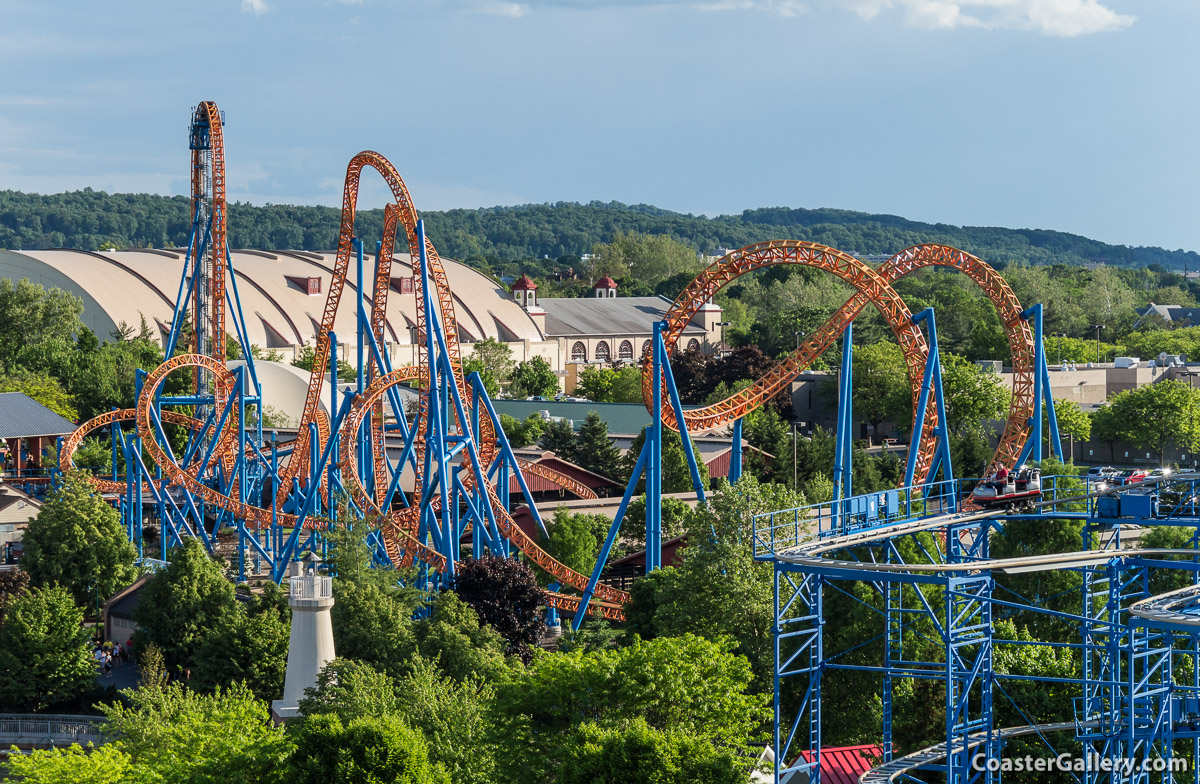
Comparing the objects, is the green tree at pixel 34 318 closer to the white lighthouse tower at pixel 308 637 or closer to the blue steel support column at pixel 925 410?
the blue steel support column at pixel 925 410

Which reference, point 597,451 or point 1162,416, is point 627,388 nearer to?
point 597,451

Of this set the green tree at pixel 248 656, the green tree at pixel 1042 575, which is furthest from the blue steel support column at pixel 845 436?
the green tree at pixel 248 656

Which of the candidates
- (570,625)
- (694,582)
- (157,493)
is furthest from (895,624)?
(157,493)

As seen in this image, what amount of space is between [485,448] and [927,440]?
38.0 feet

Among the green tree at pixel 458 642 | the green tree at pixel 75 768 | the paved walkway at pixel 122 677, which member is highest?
the green tree at pixel 458 642

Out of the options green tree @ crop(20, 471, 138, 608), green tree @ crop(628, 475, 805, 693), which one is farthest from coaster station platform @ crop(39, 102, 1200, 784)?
green tree @ crop(20, 471, 138, 608)

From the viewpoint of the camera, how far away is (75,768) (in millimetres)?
23406

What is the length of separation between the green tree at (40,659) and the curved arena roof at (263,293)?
45.5 m

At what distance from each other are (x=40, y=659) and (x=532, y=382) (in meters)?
56.4

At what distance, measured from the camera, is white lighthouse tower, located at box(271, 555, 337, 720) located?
2742cm

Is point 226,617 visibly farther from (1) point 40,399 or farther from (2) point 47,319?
(2) point 47,319

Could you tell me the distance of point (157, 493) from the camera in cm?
4806

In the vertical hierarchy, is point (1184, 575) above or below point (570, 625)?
above

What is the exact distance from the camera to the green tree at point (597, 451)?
5785cm
